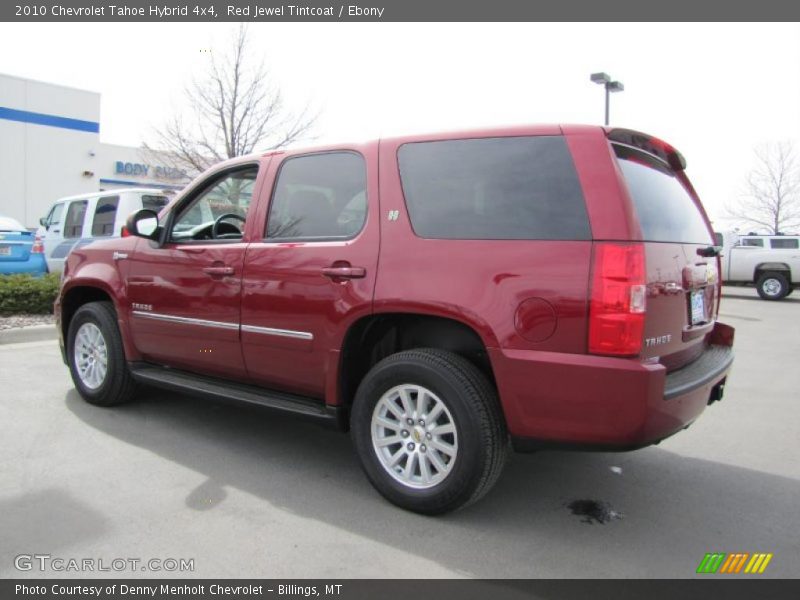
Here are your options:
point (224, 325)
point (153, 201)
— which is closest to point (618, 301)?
point (224, 325)

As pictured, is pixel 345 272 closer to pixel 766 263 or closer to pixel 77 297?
pixel 77 297

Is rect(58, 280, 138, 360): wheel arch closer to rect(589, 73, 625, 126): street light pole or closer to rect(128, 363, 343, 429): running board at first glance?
rect(128, 363, 343, 429): running board

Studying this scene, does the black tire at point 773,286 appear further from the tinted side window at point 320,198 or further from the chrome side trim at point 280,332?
the chrome side trim at point 280,332

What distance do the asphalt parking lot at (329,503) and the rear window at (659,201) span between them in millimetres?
1441

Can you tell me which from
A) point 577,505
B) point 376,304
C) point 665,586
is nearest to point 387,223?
point 376,304

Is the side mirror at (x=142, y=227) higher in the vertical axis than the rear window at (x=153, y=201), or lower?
lower

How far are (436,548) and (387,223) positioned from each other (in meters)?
1.62

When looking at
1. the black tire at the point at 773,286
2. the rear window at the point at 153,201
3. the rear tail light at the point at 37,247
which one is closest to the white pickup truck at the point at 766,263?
the black tire at the point at 773,286

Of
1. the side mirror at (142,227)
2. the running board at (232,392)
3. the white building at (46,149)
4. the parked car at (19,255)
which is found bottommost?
the running board at (232,392)

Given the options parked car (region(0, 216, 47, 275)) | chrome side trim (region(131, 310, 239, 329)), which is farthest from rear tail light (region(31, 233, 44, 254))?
chrome side trim (region(131, 310, 239, 329))

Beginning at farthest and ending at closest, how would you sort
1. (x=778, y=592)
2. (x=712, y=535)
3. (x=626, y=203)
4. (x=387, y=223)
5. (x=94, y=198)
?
(x=94, y=198), (x=387, y=223), (x=712, y=535), (x=626, y=203), (x=778, y=592)

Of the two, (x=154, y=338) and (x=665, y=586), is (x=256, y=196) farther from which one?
(x=665, y=586)

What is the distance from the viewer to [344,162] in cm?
359

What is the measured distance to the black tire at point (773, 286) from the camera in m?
18.1
